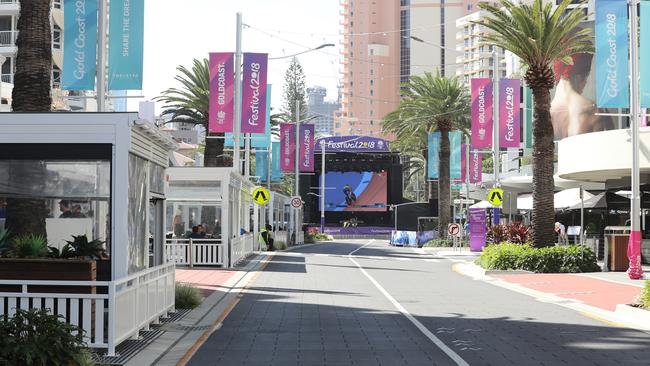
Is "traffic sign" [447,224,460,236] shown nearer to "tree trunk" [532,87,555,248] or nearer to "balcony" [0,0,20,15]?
"tree trunk" [532,87,555,248]

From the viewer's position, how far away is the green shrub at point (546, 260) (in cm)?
3294

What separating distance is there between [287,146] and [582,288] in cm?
3616

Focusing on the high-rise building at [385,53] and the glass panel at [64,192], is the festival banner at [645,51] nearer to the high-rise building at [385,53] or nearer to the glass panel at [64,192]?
the glass panel at [64,192]

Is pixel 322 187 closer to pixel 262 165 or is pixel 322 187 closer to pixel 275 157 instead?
pixel 275 157

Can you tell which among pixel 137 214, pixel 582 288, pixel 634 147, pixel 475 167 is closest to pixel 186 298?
pixel 137 214

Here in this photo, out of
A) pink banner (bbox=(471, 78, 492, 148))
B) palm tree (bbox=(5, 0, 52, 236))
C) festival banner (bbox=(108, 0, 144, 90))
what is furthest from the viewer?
pink banner (bbox=(471, 78, 492, 148))

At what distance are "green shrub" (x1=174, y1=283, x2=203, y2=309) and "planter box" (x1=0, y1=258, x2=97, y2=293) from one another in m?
6.35

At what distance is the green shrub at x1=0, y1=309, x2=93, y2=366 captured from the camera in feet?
29.0

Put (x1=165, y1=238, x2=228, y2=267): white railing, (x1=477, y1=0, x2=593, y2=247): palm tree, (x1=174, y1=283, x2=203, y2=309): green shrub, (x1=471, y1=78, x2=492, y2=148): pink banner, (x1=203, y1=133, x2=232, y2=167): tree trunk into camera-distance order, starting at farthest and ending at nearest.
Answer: (x1=203, y1=133, x2=232, y2=167): tree trunk
(x1=471, y1=78, x2=492, y2=148): pink banner
(x1=165, y1=238, x2=228, y2=267): white railing
(x1=477, y1=0, x2=593, y2=247): palm tree
(x1=174, y1=283, x2=203, y2=309): green shrub

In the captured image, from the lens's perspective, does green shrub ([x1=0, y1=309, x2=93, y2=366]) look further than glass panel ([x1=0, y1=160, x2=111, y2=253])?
No

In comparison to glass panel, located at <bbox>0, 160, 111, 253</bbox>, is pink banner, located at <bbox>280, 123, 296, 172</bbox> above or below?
above

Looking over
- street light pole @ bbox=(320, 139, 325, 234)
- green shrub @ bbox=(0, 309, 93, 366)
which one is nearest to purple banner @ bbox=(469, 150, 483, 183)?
street light pole @ bbox=(320, 139, 325, 234)

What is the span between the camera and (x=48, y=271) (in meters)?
12.8

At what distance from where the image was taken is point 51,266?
12.8m
